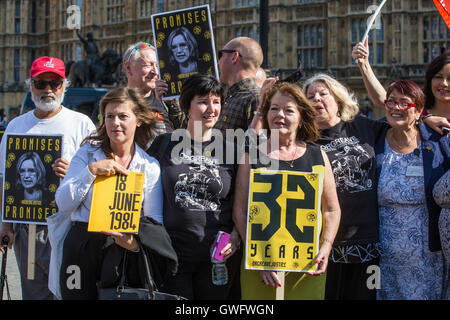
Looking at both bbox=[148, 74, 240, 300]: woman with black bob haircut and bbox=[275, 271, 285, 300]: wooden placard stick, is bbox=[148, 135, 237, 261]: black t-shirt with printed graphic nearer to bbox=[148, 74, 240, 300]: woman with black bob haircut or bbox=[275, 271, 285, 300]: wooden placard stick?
bbox=[148, 74, 240, 300]: woman with black bob haircut

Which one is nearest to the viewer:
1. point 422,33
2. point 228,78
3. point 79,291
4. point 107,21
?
point 79,291

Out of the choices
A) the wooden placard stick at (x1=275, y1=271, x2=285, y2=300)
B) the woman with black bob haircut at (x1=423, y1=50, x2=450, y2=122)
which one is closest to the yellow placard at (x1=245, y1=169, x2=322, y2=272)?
the wooden placard stick at (x1=275, y1=271, x2=285, y2=300)

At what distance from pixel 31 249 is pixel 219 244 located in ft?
4.00

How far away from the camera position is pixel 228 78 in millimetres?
3875

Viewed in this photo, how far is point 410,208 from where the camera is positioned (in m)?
3.18

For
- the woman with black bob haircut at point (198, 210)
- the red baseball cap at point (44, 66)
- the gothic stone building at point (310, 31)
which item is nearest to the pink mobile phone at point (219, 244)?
the woman with black bob haircut at point (198, 210)

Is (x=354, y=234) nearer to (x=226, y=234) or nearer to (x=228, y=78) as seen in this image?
(x=226, y=234)

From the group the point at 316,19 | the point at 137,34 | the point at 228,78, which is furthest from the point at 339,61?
the point at 228,78

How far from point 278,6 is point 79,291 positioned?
24.5 m

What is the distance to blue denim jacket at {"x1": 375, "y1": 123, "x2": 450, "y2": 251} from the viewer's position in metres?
3.16

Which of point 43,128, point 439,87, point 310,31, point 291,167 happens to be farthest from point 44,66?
point 310,31

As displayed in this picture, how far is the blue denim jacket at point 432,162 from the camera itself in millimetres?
3158

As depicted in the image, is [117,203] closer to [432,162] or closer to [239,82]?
[239,82]

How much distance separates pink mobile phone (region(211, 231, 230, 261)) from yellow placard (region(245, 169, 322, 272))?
0.13 meters
